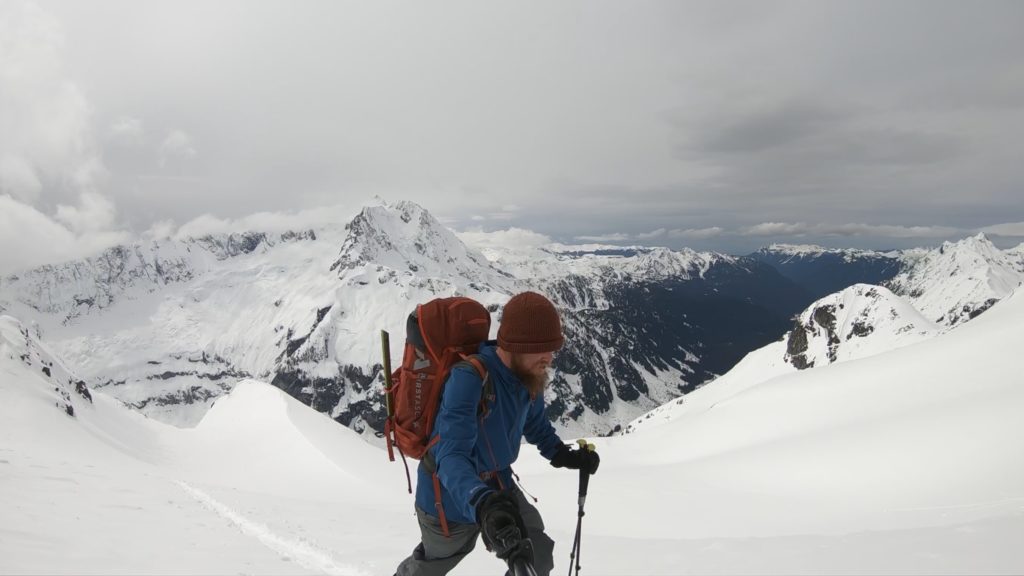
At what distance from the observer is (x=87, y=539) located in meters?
8.83

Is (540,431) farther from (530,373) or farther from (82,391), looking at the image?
(82,391)

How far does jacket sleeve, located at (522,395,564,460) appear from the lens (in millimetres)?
4926

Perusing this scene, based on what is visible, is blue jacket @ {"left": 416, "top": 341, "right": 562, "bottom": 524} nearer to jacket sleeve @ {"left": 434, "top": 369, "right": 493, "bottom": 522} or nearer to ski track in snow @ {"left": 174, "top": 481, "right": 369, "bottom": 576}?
jacket sleeve @ {"left": 434, "top": 369, "right": 493, "bottom": 522}

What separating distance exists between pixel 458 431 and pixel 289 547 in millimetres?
8401

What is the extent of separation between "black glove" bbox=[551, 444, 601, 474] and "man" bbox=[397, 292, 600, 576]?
0.01m

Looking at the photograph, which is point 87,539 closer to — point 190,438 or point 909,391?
point 909,391

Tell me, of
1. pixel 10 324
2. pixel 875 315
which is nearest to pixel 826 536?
pixel 10 324

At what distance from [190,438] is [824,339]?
139 meters

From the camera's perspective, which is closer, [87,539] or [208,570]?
[208,570]

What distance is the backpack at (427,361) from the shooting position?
13.1 ft

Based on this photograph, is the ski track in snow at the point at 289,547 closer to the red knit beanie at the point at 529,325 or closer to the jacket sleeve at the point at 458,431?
the jacket sleeve at the point at 458,431

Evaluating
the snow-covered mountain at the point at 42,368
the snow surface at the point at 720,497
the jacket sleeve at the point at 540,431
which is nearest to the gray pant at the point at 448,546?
the jacket sleeve at the point at 540,431

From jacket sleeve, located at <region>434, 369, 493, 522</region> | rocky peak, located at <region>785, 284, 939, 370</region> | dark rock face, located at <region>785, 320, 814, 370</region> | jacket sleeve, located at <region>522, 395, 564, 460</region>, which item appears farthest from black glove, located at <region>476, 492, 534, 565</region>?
dark rock face, located at <region>785, 320, 814, 370</region>

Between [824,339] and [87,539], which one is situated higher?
[824,339]
